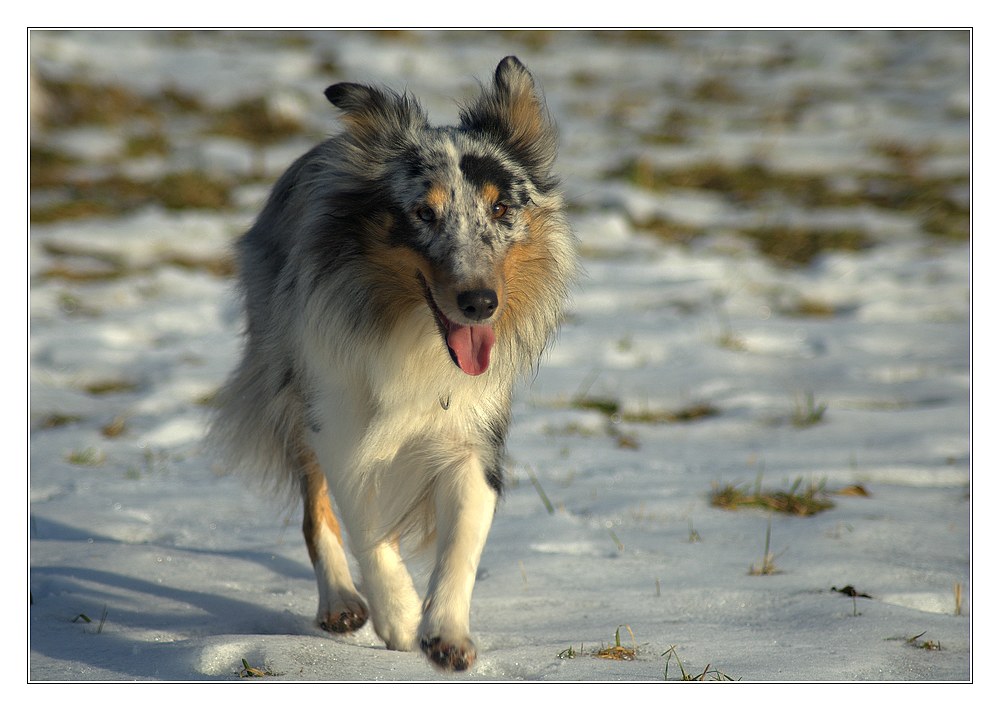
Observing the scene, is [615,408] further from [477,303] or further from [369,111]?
[477,303]

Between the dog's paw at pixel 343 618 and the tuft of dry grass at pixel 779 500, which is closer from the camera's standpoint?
the dog's paw at pixel 343 618

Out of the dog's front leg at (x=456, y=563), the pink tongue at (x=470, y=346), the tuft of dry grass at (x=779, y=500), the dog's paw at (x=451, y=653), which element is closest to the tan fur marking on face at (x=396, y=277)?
the pink tongue at (x=470, y=346)

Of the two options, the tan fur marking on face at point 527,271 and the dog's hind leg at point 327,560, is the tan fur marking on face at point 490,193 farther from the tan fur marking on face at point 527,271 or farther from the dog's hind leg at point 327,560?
the dog's hind leg at point 327,560

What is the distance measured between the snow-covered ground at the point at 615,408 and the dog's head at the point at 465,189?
22.0 inches

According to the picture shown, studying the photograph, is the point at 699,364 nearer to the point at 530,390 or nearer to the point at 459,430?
the point at 530,390

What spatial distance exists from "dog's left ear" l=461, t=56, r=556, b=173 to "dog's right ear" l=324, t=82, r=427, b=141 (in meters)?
0.25

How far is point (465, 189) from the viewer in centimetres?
316

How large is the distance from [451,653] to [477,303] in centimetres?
102

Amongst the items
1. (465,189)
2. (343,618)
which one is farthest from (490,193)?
(343,618)

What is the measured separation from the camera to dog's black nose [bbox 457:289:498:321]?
117 inches

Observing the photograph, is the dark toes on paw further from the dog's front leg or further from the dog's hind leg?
the dog's front leg

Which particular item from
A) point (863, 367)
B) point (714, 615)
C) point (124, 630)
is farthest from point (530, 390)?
point (124, 630)

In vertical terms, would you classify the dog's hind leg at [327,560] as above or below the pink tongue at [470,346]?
below

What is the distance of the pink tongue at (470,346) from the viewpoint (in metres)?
3.12
